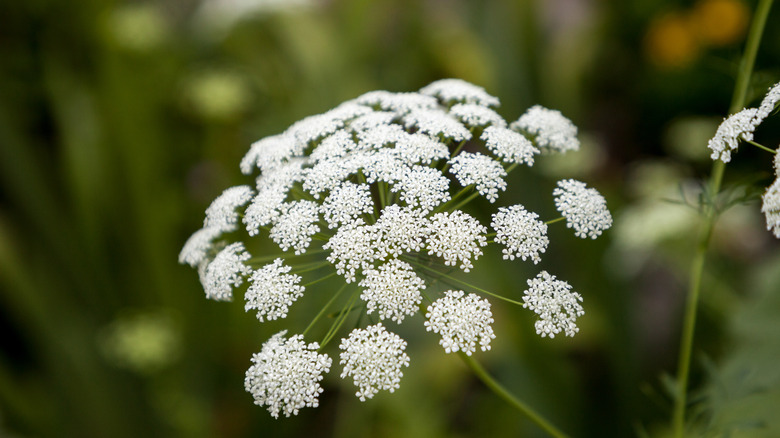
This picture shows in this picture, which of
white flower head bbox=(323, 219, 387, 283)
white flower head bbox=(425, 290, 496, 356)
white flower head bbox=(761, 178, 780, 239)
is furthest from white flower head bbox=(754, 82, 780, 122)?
white flower head bbox=(323, 219, 387, 283)

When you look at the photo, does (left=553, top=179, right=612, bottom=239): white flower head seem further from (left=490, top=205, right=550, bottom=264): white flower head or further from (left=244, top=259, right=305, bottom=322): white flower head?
(left=244, top=259, right=305, bottom=322): white flower head

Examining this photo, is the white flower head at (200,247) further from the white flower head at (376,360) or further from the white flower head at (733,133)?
the white flower head at (733,133)

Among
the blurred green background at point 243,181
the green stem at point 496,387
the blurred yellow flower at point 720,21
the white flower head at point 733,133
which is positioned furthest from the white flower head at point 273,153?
the blurred yellow flower at point 720,21

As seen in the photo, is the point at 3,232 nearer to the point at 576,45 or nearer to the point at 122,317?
the point at 122,317

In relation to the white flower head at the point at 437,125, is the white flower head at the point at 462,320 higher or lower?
lower

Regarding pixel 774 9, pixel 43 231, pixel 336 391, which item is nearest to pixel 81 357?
pixel 43 231
